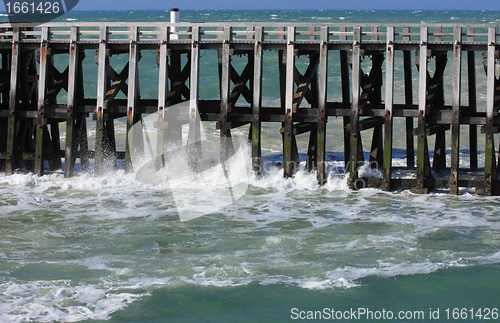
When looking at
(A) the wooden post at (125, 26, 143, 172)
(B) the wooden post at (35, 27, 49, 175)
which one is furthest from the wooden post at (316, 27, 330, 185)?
(B) the wooden post at (35, 27, 49, 175)

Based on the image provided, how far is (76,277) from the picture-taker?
8688 mm

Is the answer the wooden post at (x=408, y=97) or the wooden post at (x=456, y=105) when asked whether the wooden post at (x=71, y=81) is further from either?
the wooden post at (x=456, y=105)

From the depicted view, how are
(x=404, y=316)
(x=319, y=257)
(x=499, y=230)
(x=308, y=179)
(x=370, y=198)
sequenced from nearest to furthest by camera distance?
1. (x=404, y=316)
2. (x=319, y=257)
3. (x=499, y=230)
4. (x=370, y=198)
5. (x=308, y=179)

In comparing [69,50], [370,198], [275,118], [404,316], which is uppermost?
[69,50]

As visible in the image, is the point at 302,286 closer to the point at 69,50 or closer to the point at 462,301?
the point at 462,301

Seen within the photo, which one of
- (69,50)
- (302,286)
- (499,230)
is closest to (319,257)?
(302,286)

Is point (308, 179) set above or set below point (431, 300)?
above

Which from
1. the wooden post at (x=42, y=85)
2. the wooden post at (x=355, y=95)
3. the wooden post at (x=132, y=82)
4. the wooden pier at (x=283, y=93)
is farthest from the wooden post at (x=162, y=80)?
the wooden post at (x=355, y=95)

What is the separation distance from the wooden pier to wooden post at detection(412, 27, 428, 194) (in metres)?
0.02

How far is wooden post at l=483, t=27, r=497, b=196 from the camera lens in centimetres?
1315

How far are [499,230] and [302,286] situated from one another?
4.52 meters

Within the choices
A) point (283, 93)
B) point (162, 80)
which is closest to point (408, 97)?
point (283, 93)

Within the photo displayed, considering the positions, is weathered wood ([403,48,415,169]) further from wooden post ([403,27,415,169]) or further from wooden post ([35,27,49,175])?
wooden post ([35,27,49,175])

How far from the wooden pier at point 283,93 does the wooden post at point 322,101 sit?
2 centimetres
